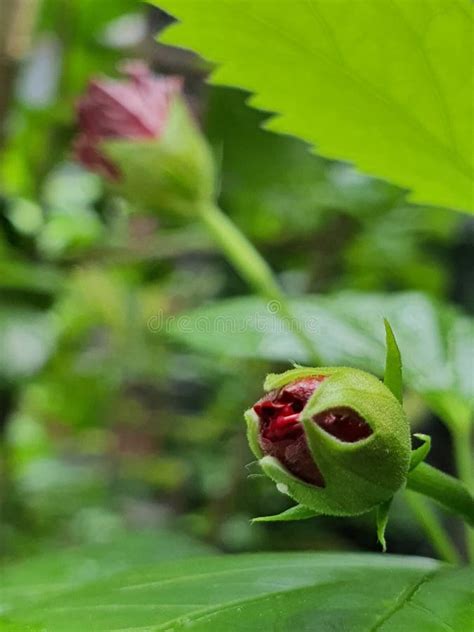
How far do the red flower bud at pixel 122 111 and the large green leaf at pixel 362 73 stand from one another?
251mm

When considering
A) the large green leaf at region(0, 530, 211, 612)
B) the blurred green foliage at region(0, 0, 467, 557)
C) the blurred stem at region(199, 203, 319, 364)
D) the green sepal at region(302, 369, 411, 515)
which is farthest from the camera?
the blurred green foliage at region(0, 0, 467, 557)

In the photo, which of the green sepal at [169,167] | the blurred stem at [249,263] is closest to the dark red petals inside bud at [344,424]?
the blurred stem at [249,263]

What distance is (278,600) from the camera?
281mm

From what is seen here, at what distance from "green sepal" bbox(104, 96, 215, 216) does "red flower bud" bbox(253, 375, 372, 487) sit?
351mm

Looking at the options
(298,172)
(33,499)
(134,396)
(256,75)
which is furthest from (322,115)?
(134,396)

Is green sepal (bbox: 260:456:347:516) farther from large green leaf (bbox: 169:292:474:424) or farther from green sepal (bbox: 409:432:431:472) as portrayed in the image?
large green leaf (bbox: 169:292:474:424)

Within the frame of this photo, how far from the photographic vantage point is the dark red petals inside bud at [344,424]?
9.2 inches

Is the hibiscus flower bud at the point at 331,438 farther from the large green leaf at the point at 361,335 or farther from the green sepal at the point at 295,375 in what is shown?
the large green leaf at the point at 361,335

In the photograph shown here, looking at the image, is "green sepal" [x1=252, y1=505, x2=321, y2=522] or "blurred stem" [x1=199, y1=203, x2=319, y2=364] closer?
"green sepal" [x1=252, y1=505, x2=321, y2=522]

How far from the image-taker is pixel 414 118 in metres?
0.31

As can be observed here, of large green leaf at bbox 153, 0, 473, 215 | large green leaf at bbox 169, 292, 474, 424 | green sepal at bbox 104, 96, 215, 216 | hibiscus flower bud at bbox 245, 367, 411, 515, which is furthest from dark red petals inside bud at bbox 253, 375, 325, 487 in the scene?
green sepal at bbox 104, 96, 215, 216

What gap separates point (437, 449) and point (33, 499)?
0.75 meters

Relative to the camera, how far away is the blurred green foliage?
0.90 m

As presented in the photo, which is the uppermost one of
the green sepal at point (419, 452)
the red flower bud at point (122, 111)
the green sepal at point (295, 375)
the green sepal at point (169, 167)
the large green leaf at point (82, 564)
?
the red flower bud at point (122, 111)
